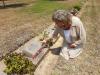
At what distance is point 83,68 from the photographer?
34.1 feet

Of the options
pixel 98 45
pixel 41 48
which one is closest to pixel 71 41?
pixel 41 48

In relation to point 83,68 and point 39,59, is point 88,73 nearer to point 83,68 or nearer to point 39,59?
point 83,68

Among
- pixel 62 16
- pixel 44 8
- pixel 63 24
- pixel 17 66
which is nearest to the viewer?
pixel 17 66

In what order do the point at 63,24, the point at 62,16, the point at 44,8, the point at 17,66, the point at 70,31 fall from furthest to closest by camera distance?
the point at 44,8
the point at 70,31
the point at 63,24
the point at 62,16
the point at 17,66

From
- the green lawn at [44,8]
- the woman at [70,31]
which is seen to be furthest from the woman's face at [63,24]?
the green lawn at [44,8]

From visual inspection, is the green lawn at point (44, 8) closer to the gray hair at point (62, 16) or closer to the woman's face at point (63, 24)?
the woman's face at point (63, 24)

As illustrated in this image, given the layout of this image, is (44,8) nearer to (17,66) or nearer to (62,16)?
(62,16)

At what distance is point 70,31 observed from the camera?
10.2 metres

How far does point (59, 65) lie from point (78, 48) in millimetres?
1016

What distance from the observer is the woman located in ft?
31.3

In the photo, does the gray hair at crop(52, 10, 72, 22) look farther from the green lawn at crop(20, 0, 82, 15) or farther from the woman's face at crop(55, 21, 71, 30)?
the green lawn at crop(20, 0, 82, 15)

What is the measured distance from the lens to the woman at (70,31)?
9548 mm

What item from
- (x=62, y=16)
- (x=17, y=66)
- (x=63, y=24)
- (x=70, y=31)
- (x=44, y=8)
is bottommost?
(x=44, y=8)

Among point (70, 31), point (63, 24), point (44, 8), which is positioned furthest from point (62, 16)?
point (44, 8)
